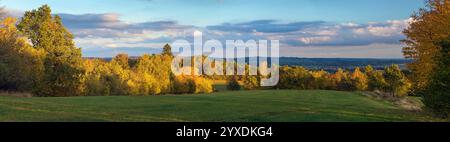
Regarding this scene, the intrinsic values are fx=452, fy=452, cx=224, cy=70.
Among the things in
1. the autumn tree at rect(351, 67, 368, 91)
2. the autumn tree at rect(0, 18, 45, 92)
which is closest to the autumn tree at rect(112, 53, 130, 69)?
the autumn tree at rect(0, 18, 45, 92)

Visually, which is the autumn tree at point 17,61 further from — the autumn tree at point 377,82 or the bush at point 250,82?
the autumn tree at point 377,82

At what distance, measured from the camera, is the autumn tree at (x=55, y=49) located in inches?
2680

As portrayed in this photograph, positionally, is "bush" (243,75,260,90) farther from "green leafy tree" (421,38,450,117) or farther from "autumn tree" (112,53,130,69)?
"green leafy tree" (421,38,450,117)

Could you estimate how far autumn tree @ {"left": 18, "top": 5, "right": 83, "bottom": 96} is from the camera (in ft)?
223

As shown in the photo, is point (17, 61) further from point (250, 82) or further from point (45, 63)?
point (250, 82)

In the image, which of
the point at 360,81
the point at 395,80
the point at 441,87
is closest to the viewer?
the point at 441,87

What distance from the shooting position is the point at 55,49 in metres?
71.4

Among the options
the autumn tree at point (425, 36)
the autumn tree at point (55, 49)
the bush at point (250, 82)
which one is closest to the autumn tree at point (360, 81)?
the bush at point (250, 82)

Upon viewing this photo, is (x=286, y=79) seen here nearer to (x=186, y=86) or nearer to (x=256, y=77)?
(x=256, y=77)

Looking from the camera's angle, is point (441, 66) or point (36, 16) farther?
point (36, 16)

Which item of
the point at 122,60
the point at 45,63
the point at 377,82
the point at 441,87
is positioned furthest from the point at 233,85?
the point at 441,87

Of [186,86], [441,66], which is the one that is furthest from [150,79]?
[441,66]
